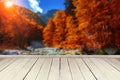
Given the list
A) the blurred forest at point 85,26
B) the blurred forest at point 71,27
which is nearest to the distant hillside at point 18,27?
the blurred forest at point 71,27

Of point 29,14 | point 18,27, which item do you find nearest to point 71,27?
point 29,14

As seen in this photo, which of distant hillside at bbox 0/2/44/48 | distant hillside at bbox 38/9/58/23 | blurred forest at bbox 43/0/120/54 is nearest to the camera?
blurred forest at bbox 43/0/120/54

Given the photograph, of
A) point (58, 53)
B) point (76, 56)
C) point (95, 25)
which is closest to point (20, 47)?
point (58, 53)

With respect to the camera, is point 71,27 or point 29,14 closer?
point 71,27

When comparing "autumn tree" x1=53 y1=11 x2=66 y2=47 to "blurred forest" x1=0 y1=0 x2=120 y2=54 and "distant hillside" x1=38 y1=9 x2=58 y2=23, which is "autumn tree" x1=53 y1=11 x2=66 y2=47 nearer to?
"blurred forest" x1=0 y1=0 x2=120 y2=54

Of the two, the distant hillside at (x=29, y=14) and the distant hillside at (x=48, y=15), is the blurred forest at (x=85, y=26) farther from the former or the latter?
the distant hillside at (x=29, y=14)

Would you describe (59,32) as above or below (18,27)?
below

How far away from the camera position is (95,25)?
13.5ft

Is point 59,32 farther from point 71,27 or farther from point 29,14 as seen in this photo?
point 29,14

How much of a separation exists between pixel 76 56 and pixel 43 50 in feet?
1.84

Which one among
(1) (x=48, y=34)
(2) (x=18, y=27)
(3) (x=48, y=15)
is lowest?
(1) (x=48, y=34)

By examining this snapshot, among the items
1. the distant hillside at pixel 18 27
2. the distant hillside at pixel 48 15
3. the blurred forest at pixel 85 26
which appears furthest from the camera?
the distant hillside at pixel 48 15

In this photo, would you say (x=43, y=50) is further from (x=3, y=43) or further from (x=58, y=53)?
(x=3, y=43)

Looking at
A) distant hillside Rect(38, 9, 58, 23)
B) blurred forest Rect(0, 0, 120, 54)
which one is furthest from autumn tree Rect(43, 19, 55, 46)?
distant hillside Rect(38, 9, 58, 23)
